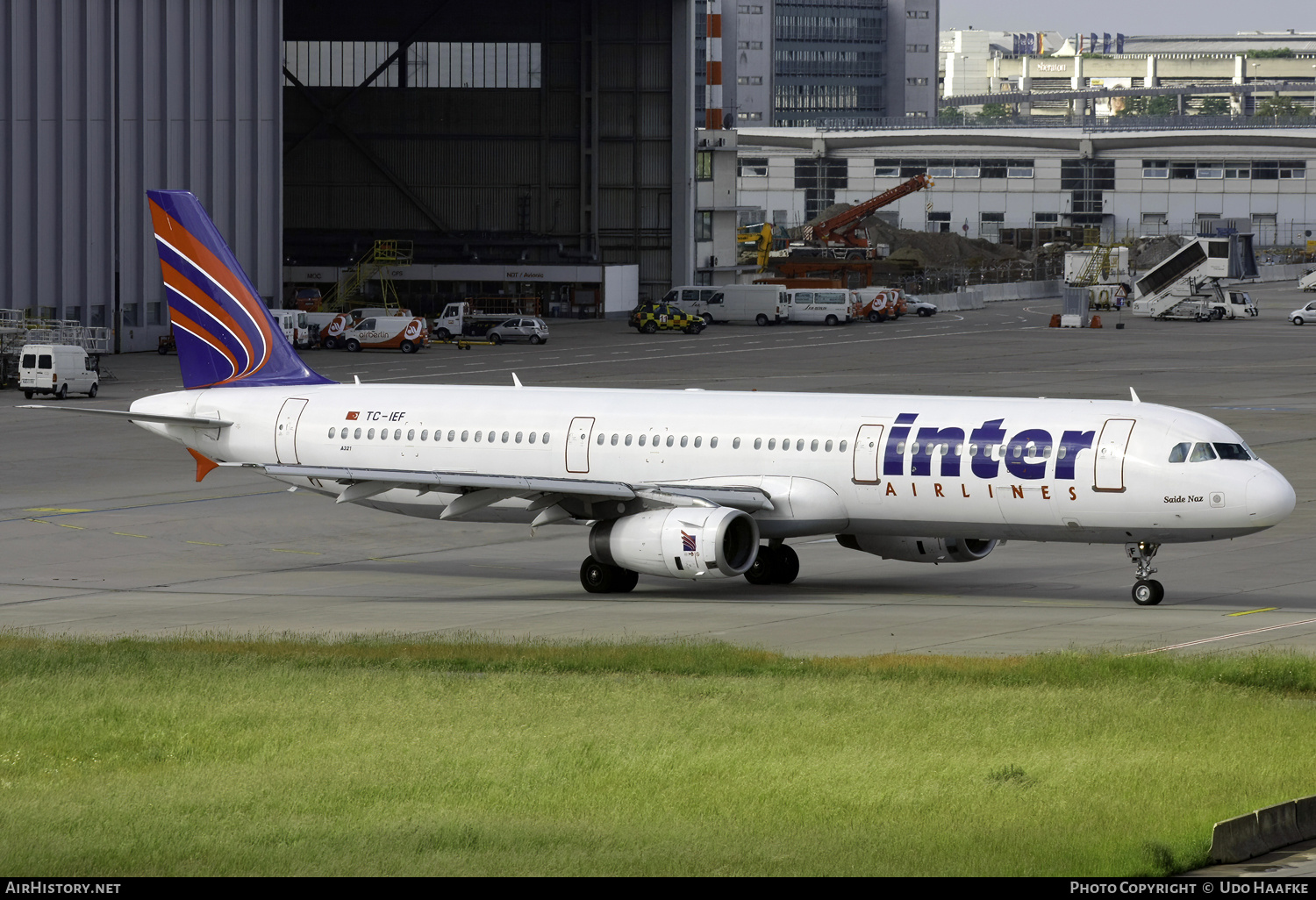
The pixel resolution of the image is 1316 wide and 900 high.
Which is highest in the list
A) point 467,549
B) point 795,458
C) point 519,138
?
point 519,138

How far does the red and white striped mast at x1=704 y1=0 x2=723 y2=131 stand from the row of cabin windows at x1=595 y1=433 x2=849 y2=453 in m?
103

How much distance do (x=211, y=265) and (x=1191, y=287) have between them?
11327 centimetres

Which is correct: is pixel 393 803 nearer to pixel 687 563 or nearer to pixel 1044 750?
pixel 1044 750

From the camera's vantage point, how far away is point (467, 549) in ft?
151

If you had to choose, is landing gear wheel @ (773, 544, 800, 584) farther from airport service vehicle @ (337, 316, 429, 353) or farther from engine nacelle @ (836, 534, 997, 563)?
airport service vehicle @ (337, 316, 429, 353)

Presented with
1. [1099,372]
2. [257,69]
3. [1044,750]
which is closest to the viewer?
[1044,750]

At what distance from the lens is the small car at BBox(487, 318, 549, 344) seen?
11662cm

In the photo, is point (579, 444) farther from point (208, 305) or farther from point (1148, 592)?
point (1148, 592)

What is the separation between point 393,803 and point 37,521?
32466mm

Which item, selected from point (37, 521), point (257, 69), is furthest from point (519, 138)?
point (37, 521)

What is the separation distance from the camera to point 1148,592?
35.3 metres

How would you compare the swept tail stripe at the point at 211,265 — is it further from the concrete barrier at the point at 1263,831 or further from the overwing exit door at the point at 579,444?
the concrete barrier at the point at 1263,831

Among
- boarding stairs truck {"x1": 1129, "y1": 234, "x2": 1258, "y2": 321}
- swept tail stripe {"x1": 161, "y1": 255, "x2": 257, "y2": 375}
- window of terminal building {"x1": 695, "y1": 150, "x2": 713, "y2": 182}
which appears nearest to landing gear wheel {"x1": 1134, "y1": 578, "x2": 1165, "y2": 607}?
swept tail stripe {"x1": 161, "y1": 255, "x2": 257, "y2": 375}

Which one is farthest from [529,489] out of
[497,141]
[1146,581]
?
[497,141]
